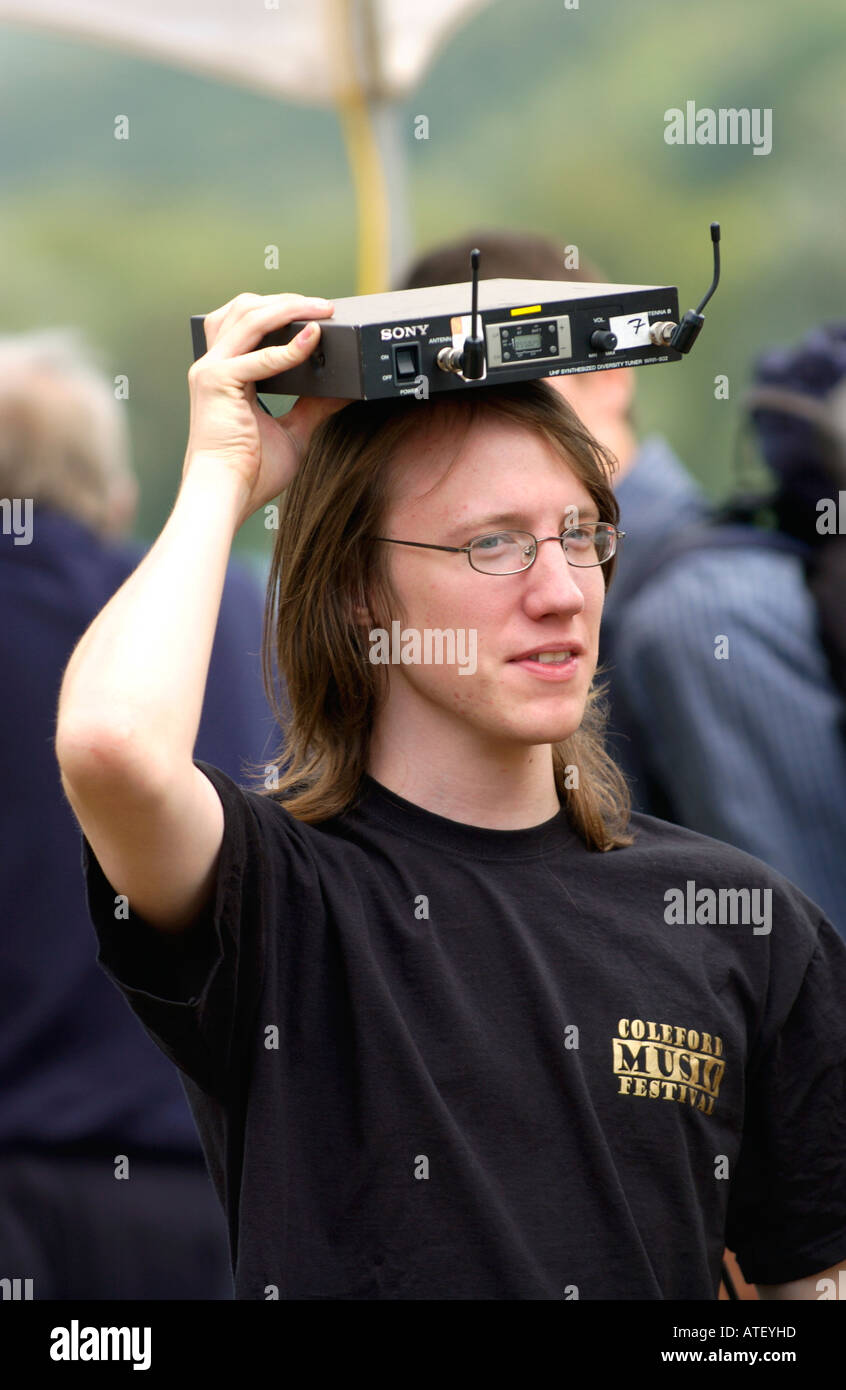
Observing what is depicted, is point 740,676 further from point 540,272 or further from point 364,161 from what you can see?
point 364,161

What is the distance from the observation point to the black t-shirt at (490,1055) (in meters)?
1.68

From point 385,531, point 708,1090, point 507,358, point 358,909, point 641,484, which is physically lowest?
point 708,1090

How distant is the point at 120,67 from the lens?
13.7 metres

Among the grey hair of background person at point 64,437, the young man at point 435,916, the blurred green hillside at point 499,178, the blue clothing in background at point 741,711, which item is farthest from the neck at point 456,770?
the blurred green hillside at point 499,178

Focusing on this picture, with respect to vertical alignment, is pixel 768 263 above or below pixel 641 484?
above

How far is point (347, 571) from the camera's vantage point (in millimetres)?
1938

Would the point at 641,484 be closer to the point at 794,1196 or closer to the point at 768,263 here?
the point at 794,1196

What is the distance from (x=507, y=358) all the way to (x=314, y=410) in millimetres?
280

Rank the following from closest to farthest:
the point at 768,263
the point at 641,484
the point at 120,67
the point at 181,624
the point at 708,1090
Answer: the point at 181,624 < the point at 708,1090 < the point at 641,484 < the point at 768,263 < the point at 120,67

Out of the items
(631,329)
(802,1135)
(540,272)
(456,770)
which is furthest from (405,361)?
(540,272)

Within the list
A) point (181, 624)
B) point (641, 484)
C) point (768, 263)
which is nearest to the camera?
point (181, 624)

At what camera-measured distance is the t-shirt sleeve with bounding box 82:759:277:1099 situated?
5.49 feet

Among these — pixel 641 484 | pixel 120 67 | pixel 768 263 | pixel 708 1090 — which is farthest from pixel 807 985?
pixel 120 67

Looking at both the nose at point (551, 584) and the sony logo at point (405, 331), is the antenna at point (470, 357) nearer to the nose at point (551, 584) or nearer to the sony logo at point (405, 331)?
the sony logo at point (405, 331)
